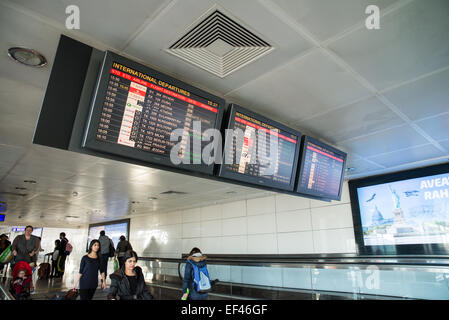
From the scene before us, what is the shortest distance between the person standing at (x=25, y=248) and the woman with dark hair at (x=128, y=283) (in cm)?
391

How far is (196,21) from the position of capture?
201cm

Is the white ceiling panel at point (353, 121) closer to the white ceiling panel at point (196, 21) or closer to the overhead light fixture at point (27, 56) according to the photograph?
the white ceiling panel at point (196, 21)

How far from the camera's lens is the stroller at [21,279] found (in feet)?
18.1

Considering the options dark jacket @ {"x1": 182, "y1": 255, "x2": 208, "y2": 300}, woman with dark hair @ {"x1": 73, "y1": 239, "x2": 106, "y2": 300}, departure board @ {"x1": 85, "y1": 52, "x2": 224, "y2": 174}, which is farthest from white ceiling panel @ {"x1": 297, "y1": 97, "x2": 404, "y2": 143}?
woman with dark hair @ {"x1": 73, "y1": 239, "x2": 106, "y2": 300}

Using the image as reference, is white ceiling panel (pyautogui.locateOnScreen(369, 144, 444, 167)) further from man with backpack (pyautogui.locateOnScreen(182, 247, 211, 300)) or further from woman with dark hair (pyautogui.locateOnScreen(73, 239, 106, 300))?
woman with dark hair (pyautogui.locateOnScreen(73, 239, 106, 300))

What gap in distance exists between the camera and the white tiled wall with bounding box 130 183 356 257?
6.62m

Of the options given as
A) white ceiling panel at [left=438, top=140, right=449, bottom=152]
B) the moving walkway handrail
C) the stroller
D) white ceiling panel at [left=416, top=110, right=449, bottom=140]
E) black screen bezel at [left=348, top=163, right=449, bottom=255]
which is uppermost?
white ceiling panel at [left=438, top=140, right=449, bottom=152]

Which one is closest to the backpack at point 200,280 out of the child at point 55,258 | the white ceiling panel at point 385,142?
the white ceiling panel at point 385,142

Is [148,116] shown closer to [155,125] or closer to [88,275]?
[155,125]

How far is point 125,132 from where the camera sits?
2.28 meters

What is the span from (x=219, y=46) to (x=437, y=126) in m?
3.15

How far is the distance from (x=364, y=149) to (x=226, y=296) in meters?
4.02

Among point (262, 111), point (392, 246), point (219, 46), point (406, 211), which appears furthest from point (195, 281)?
point (406, 211)

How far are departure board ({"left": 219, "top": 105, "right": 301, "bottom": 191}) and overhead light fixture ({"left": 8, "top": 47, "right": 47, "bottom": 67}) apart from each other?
171cm
